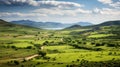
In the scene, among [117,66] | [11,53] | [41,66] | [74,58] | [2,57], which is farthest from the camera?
[11,53]

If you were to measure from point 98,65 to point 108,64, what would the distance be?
5.85 m

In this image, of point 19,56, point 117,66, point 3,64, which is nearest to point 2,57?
point 19,56

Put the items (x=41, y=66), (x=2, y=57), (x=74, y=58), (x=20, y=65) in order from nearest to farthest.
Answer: (x=41, y=66)
(x=20, y=65)
(x=74, y=58)
(x=2, y=57)

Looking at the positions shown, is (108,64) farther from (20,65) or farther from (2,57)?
(2,57)

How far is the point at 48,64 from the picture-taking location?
448ft

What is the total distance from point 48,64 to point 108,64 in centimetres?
3806

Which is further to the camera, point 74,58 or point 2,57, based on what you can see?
point 2,57

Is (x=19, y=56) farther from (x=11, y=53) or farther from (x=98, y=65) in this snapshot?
(x=98, y=65)

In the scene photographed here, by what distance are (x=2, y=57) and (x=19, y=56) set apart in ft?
46.0

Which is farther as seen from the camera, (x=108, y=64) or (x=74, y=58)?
(x=74, y=58)

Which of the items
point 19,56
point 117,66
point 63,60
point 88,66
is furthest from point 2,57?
point 117,66

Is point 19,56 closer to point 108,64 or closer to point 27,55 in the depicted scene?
point 27,55

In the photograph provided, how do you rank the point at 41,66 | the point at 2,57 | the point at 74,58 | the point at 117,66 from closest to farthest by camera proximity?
the point at 117,66
the point at 41,66
the point at 74,58
the point at 2,57

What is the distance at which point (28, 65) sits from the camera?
140 m
